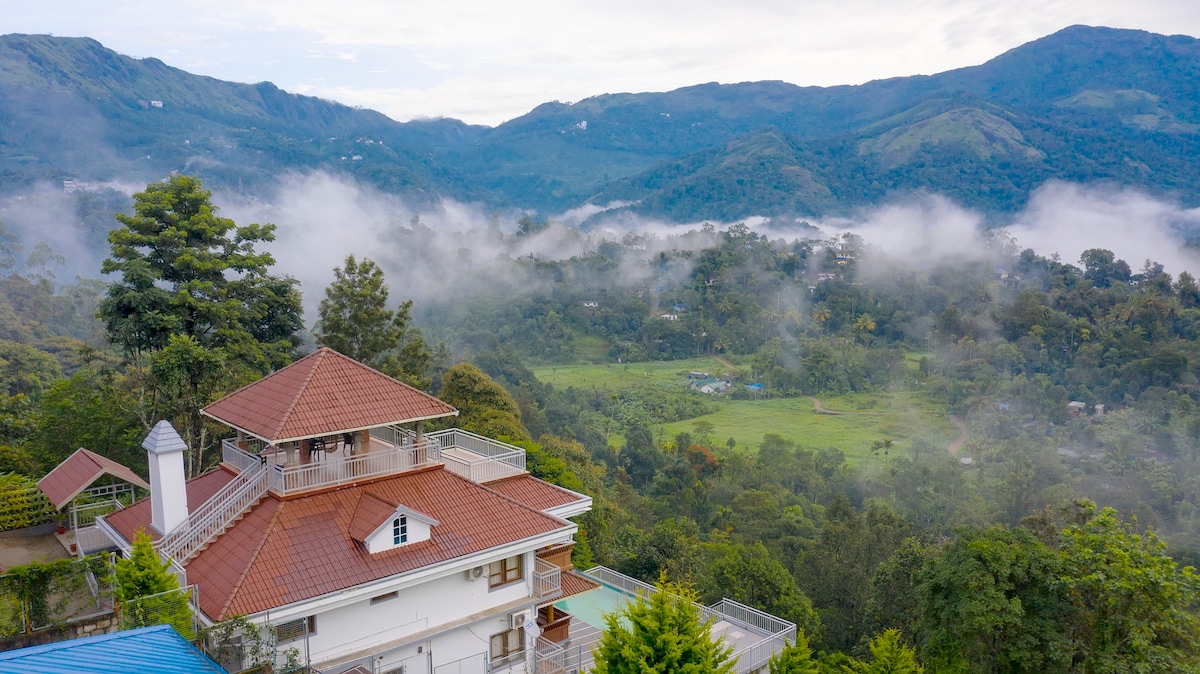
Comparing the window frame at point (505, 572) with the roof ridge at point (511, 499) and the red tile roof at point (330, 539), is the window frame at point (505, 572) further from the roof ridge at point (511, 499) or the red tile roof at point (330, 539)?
the roof ridge at point (511, 499)

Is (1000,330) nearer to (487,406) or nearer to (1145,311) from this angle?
(1145,311)

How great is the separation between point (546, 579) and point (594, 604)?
4021 millimetres

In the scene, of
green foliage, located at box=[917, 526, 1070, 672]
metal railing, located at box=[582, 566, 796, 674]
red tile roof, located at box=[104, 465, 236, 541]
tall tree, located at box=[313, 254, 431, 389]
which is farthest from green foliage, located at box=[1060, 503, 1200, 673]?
tall tree, located at box=[313, 254, 431, 389]

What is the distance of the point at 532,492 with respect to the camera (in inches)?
607

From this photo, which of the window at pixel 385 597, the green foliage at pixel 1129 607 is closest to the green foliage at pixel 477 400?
the window at pixel 385 597

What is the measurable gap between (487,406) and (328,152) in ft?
549

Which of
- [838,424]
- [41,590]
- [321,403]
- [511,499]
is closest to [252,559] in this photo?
[321,403]

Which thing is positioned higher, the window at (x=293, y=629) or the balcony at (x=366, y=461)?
the balcony at (x=366, y=461)

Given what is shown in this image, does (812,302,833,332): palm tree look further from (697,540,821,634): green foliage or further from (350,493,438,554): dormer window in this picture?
(350,493,438,554): dormer window

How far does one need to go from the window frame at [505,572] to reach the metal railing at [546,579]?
308mm

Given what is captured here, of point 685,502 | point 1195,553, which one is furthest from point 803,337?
point 1195,553

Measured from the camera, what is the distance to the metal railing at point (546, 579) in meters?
14.0

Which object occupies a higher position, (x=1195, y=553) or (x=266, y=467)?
(x=266, y=467)

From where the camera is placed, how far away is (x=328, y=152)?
183 meters
